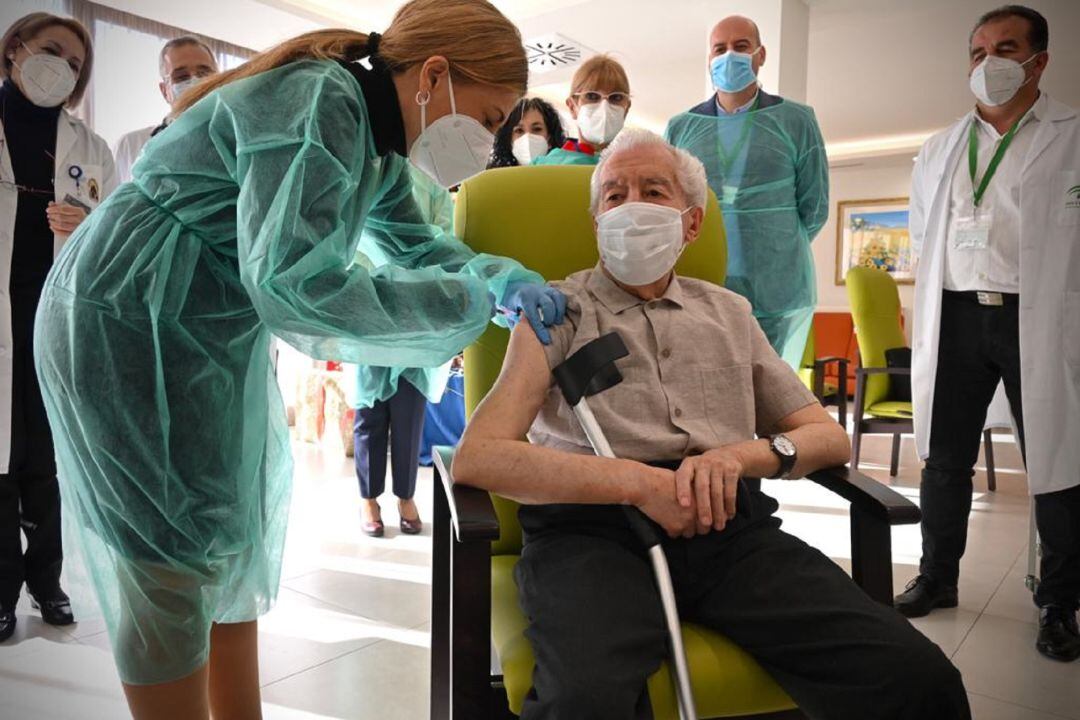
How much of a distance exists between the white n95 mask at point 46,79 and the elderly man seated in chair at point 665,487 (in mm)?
1537

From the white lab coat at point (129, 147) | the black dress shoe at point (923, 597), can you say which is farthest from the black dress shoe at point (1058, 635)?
the white lab coat at point (129, 147)

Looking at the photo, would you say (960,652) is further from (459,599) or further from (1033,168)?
(459,599)

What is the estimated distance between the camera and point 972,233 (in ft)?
7.11

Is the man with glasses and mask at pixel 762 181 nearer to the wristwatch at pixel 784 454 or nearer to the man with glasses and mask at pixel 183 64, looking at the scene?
the wristwatch at pixel 784 454

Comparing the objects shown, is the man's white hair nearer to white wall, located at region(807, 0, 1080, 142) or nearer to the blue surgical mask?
the blue surgical mask

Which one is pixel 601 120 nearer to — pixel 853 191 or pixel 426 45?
pixel 426 45

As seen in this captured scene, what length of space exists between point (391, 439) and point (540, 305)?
1919 millimetres

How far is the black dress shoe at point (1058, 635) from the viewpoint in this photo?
6.35 ft

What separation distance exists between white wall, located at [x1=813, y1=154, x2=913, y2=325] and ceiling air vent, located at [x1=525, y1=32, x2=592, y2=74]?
13.8 feet

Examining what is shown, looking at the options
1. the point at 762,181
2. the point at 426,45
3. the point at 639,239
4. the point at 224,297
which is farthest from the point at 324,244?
the point at 762,181

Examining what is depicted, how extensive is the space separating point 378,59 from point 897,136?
8.75m

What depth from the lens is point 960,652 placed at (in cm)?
197

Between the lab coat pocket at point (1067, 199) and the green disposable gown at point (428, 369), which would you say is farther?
the lab coat pocket at point (1067, 199)

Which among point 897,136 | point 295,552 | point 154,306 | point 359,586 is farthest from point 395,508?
point 897,136
